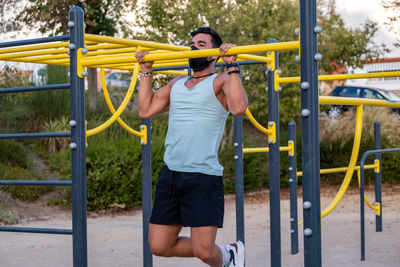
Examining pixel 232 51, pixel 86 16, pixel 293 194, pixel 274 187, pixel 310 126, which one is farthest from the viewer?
pixel 86 16

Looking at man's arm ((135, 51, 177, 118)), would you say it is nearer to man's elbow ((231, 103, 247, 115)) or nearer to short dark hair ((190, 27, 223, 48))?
short dark hair ((190, 27, 223, 48))

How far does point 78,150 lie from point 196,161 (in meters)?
0.68

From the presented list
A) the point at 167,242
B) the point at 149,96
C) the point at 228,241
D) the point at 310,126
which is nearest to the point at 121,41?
the point at 149,96

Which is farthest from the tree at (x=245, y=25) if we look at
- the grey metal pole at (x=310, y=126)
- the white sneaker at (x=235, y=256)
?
the grey metal pole at (x=310, y=126)

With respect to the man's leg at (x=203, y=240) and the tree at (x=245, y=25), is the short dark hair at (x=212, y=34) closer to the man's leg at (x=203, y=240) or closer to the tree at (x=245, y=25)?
the man's leg at (x=203, y=240)

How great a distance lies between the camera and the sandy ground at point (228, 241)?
5109 mm

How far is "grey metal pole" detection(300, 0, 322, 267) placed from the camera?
100 inches

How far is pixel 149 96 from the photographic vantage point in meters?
3.26

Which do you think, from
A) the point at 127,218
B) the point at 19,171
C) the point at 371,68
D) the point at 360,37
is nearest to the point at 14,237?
the point at 127,218

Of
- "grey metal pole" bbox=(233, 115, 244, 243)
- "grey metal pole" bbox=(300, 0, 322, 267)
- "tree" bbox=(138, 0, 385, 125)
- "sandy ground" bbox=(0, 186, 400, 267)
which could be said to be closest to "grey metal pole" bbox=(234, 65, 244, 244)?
"grey metal pole" bbox=(233, 115, 244, 243)

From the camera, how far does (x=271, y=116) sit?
13.7 ft

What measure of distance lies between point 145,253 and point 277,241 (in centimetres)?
98

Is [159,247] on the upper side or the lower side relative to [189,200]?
lower

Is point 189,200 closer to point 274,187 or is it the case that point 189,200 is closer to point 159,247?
point 159,247
